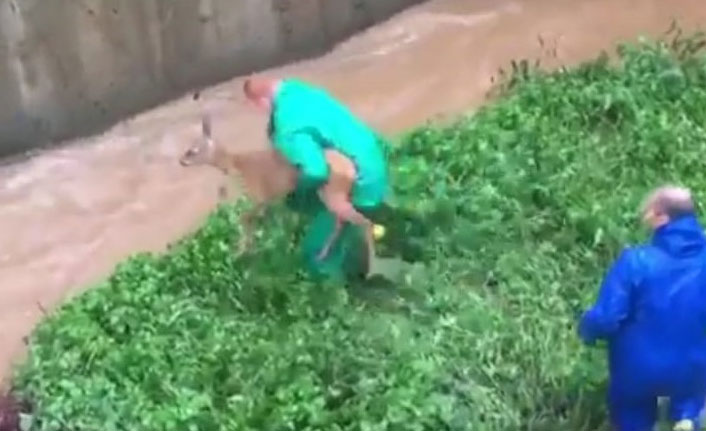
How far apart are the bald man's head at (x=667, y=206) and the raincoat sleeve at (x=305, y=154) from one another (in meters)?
1.02

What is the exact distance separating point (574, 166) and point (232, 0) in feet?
6.31

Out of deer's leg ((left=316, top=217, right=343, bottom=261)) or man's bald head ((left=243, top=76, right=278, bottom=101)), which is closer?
man's bald head ((left=243, top=76, right=278, bottom=101))

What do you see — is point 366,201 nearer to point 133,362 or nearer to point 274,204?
point 274,204

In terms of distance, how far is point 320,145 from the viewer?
16.7 feet

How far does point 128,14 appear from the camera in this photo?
7082mm

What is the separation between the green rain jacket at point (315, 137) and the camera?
5.05 meters

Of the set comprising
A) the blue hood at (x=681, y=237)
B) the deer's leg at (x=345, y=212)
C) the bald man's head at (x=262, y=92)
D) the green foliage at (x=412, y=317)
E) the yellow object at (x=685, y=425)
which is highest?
the bald man's head at (x=262, y=92)

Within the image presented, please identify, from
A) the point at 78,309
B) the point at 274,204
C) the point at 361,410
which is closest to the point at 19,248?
the point at 78,309

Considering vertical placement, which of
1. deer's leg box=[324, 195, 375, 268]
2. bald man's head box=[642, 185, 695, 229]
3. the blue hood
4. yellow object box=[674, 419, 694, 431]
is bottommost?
yellow object box=[674, 419, 694, 431]

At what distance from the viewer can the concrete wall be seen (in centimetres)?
689

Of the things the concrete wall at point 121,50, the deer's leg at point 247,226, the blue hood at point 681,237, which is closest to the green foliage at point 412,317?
the deer's leg at point 247,226

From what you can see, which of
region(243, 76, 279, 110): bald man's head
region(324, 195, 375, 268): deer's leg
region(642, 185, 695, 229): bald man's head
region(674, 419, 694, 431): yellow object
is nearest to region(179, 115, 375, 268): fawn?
region(324, 195, 375, 268): deer's leg

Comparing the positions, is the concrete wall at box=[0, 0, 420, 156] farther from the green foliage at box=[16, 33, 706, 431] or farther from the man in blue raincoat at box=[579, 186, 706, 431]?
the man in blue raincoat at box=[579, 186, 706, 431]

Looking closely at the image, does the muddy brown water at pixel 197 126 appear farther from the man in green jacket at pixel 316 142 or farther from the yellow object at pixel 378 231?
the man in green jacket at pixel 316 142
